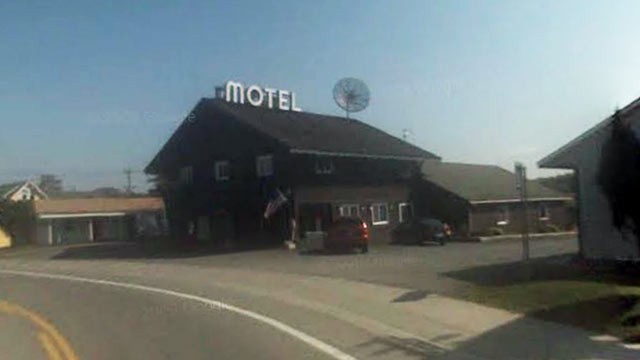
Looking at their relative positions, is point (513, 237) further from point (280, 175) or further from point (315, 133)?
point (280, 175)

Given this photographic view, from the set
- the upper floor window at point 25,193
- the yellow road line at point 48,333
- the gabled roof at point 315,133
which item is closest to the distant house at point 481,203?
the gabled roof at point 315,133

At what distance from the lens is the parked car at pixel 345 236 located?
123 feet

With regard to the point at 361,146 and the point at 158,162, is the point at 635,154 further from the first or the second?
the point at 158,162

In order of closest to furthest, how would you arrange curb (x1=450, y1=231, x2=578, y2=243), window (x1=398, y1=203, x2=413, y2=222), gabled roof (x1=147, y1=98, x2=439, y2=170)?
gabled roof (x1=147, y1=98, x2=439, y2=170)
curb (x1=450, y1=231, x2=578, y2=243)
window (x1=398, y1=203, x2=413, y2=222)

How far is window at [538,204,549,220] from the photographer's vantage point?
5681 centimetres

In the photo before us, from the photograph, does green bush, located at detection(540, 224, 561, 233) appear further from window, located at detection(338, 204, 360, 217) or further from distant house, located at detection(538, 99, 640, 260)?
distant house, located at detection(538, 99, 640, 260)

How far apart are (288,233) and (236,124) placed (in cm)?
719

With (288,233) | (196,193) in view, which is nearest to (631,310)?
(288,233)

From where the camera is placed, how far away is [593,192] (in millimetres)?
27031

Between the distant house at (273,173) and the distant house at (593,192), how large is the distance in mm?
18305

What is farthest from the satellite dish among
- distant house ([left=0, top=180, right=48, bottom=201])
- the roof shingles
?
distant house ([left=0, top=180, right=48, bottom=201])

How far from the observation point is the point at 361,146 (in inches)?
1959

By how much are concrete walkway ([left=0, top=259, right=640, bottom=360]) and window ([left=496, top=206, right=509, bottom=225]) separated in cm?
2955

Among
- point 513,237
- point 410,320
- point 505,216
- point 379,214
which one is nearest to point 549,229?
point 505,216
